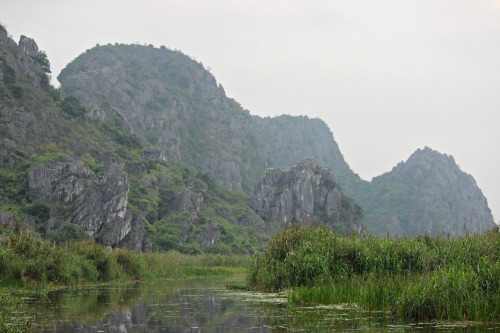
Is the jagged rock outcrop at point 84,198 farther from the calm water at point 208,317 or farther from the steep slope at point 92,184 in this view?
the calm water at point 208,317

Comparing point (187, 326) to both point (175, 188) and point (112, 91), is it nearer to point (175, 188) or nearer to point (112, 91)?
point (175, 188)

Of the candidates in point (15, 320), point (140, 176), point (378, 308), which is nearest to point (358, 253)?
point (378, 308)

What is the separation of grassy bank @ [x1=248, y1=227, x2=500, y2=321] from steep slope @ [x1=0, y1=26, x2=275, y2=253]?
43829mm

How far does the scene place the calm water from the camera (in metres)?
15.6

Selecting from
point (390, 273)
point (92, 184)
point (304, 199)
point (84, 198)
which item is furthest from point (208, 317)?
point (304, 199)

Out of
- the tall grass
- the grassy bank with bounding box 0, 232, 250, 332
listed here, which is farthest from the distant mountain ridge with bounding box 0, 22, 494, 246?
the grassy bank with bounding box 0, 232, 250, 332

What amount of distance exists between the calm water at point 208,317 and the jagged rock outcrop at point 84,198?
5659 centimetres

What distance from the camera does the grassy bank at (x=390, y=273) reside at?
54.4 ft

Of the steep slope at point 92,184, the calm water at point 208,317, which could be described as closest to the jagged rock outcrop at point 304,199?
the steep slope at point 92,184

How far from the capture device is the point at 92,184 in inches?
3344

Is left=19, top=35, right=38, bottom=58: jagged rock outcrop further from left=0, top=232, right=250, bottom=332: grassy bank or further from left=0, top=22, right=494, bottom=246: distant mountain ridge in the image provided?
left=0, top=232, right=250, bottom=332: grassy bank

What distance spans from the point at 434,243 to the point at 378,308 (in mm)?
7751

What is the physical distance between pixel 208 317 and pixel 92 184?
6907cm

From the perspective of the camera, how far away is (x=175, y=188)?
118688mm
